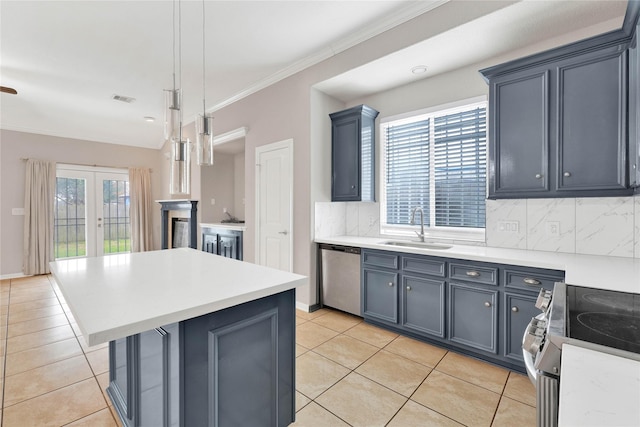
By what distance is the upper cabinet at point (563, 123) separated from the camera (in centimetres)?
196

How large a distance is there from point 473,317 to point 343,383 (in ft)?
3.91

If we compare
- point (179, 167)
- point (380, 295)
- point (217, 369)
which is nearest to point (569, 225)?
point (380, 295)

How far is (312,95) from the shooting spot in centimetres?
352

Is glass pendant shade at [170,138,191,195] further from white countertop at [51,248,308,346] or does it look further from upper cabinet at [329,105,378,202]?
upper cabinet at [329,105,378,202]

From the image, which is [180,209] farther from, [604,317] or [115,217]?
[604,317]

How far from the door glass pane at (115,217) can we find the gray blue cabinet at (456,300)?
5.96m

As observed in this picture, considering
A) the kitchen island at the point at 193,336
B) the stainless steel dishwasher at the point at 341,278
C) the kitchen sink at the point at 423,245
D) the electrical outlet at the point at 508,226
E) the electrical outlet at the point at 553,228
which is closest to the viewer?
the kitchen island at the point at 193,336

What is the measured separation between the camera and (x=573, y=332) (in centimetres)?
94

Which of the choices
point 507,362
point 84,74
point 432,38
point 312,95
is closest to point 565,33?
point 432,38

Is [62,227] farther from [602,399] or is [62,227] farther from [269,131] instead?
[602,399]

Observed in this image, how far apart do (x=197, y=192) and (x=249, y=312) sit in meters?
4.77

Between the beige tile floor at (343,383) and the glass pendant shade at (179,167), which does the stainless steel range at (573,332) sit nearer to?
the beige tile floor at (343,383)

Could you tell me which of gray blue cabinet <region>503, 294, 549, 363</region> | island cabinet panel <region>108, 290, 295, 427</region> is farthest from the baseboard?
gray blue cabinet <region>503, 294, 549, 363</region>

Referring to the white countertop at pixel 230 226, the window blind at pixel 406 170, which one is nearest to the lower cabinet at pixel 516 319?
the window blind at pixel 406 170
